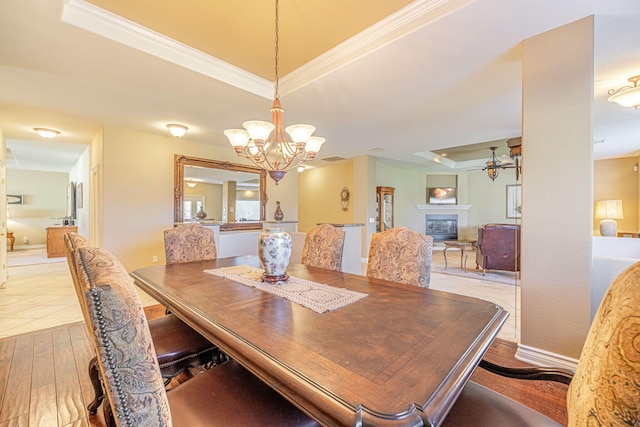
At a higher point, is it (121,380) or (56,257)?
Answer: (121,380)

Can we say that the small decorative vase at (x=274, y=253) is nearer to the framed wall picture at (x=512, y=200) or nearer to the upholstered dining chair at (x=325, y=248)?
the upholstered dining chair at (x=325, y=248)

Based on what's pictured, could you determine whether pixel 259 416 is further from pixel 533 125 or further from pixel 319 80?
pixel 319 80

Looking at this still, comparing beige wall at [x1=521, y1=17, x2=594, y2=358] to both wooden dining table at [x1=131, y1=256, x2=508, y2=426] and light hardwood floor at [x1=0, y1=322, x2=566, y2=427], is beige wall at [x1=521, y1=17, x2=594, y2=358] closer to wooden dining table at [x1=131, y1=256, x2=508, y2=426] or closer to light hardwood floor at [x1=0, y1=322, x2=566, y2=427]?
light hardwood floor at [x1=0, y1=322, x2=566, y2=427]

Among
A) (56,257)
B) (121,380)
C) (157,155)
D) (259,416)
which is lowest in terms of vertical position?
(56,257)

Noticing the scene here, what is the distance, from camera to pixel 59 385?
71.4 inches

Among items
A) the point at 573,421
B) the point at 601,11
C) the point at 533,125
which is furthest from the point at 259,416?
the point at 601,11

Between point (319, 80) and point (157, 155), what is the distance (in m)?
3.43

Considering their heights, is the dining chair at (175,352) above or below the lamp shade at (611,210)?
below

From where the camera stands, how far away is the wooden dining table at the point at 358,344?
66cm

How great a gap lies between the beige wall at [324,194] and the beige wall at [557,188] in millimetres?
4850

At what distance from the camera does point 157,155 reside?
471 centimetres

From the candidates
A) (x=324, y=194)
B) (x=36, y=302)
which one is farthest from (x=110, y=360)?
(x=324, y=194)

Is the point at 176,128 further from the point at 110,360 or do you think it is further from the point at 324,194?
the point at 324,194

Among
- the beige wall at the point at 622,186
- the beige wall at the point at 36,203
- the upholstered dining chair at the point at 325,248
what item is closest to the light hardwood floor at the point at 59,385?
the upholstered dining chair at the point at 325,248
